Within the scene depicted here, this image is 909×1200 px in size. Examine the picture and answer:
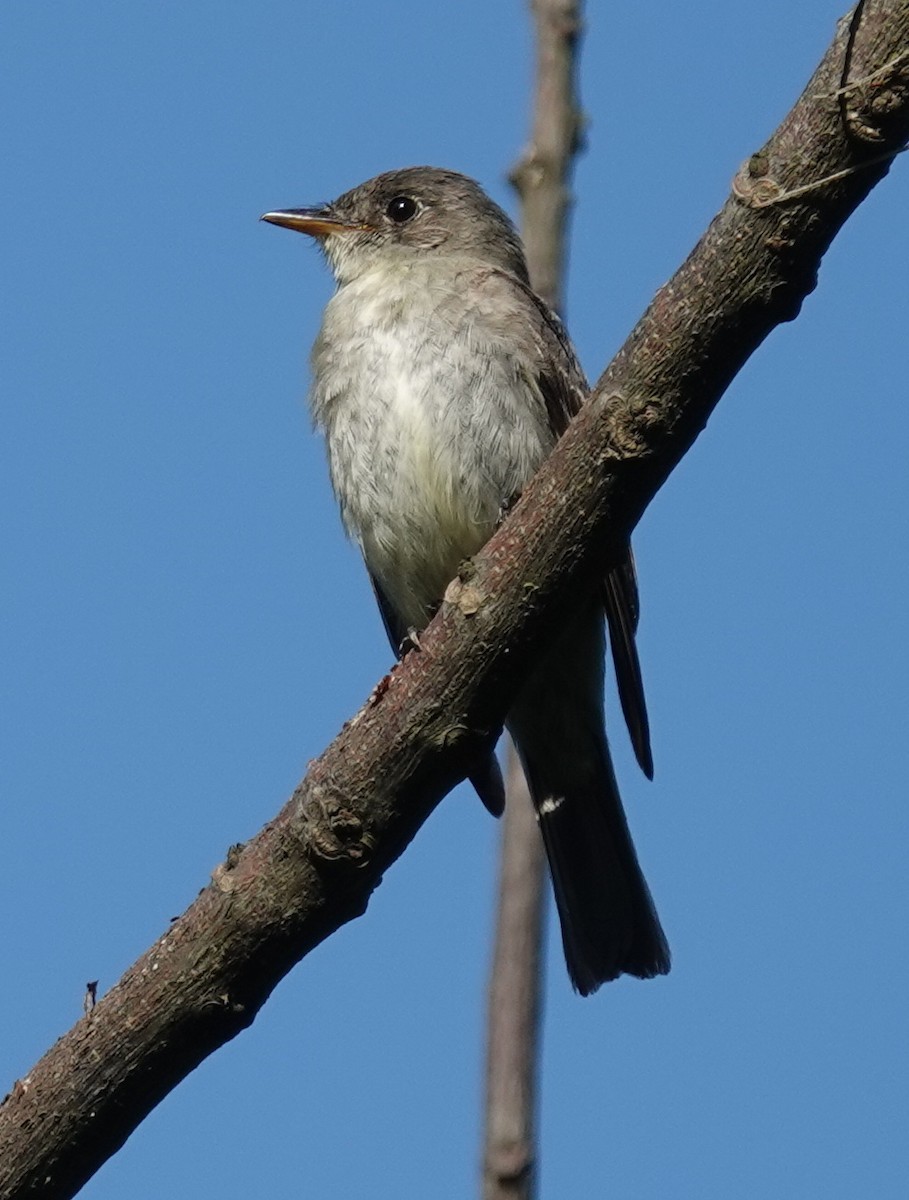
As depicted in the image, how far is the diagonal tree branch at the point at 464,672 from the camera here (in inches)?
138

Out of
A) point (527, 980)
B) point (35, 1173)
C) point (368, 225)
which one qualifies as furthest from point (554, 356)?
point (35, 1173)

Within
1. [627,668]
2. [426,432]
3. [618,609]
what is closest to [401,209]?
[426,432]

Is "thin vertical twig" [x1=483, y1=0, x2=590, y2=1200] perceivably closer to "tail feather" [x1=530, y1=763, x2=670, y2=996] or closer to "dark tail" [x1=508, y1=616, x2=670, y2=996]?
"dark tail" [x1=508, y1=616, x2=670, y2=996]

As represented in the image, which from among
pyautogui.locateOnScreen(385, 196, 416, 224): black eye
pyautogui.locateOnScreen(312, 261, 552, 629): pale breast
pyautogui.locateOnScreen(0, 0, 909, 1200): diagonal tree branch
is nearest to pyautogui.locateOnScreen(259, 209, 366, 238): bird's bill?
pyautogui.locateOnScreen(385, 196, 416, 224): black eye

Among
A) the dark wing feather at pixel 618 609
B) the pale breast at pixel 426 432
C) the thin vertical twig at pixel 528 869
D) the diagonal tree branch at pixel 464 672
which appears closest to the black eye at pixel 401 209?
the pale breast at pixel 426 432

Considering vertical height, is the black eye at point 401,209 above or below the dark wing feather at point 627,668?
above

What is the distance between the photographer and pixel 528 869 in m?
4.41

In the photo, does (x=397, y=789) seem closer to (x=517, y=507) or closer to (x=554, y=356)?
(x=517, y=507)

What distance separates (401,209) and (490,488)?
1.97 metres

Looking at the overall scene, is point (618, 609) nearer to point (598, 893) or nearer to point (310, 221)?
point (598, 893)

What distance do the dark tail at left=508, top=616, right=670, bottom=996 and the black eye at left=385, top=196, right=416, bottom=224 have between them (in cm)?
204

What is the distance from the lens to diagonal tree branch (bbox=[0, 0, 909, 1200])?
3514 millimetres

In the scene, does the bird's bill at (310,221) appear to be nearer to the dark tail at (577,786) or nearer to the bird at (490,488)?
the bird at (490,488)

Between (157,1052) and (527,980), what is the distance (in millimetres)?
839
